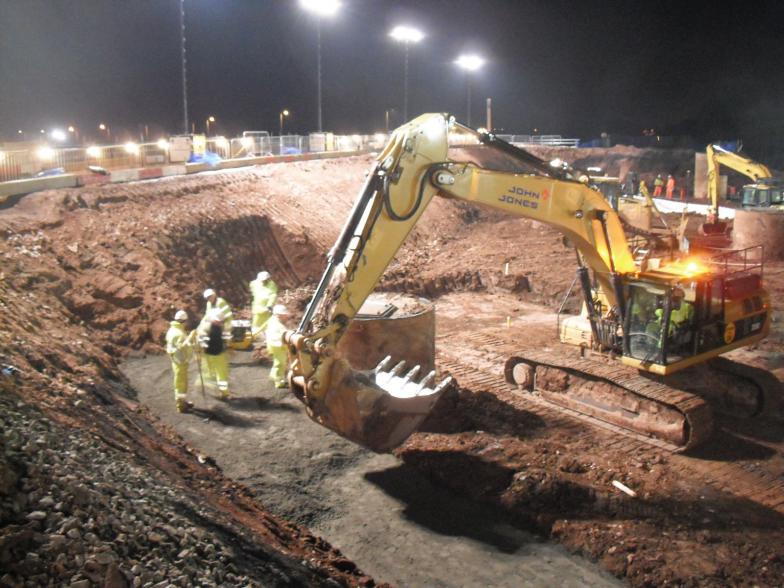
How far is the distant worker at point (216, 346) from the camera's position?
35.4 ft

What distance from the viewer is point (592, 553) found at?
6926 mm

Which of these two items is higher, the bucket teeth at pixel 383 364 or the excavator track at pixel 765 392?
the bucket teeth at pixel 383 364

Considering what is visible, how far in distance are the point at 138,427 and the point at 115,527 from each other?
432cm

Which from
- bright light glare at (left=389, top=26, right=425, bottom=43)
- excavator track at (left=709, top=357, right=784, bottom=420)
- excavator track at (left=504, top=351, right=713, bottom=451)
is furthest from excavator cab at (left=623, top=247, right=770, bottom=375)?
bright light glare at (left=389, top=26, right=425, bottom=43)

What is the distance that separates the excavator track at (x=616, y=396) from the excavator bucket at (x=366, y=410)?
305cm

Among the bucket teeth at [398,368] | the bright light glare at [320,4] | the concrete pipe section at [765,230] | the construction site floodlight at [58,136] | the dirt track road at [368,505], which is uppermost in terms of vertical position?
the bright light glare at [320,4]

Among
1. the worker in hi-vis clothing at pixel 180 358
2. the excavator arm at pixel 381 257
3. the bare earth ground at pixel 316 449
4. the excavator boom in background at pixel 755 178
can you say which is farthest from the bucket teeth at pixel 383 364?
the excavator boom in background at pixel 755 178

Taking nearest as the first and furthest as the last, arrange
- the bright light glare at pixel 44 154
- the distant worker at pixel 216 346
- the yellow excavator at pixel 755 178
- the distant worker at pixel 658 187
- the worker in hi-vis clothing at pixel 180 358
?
the worker in hi-vis clothing at pixel 180 358
the distant worker at pixel 216 346
the bright light glare at pixel 44 154
the yellow excavator at pixel 755 178
the distant worker at pixel 658 187

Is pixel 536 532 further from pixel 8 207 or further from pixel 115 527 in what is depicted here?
pixel 8 207

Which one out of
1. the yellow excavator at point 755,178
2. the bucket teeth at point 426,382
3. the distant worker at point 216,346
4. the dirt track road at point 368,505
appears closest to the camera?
the dirt track road at point 368,505

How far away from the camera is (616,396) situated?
32.9 ft

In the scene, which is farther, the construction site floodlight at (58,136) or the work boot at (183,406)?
the construction site floodlight at (58,136)

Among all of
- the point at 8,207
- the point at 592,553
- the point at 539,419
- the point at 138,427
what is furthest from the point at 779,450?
the point at 8,207

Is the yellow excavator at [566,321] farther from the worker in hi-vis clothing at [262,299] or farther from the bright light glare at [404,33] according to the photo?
the bright light glare at [404,33]
